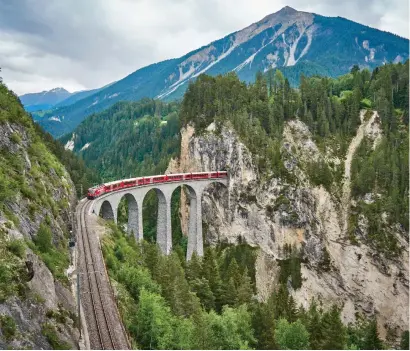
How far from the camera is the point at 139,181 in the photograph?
74.2 m

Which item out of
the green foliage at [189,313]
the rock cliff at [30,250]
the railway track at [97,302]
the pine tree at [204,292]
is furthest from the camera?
the pine tree at [204,292]

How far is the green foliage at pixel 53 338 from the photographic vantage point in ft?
71.0

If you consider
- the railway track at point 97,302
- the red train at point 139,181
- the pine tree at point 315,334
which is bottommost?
the pine tree at point 315,334

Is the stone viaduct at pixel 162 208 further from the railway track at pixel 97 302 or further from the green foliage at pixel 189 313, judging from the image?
the railway track at pixel 97 302

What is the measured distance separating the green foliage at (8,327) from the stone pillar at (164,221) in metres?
60.0

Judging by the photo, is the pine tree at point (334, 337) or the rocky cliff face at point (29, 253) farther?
the pine tree at point (334, 337)

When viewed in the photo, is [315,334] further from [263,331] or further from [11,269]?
[11,269]

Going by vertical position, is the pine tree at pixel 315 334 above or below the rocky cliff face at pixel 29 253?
below

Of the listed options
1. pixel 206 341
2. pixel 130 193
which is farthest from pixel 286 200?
pixel 206 341

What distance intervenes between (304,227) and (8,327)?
77747mm

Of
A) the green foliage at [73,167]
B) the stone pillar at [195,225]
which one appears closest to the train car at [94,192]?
the stone pillar at [195,225]

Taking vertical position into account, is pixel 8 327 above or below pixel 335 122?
below

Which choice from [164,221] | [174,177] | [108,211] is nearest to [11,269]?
[108,211]

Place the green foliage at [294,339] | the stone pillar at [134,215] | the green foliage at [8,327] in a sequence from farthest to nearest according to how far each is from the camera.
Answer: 1. the stone pillar at [134,215]
2. the green foliage at [294,339]
3. the green foliage at [8,327]
